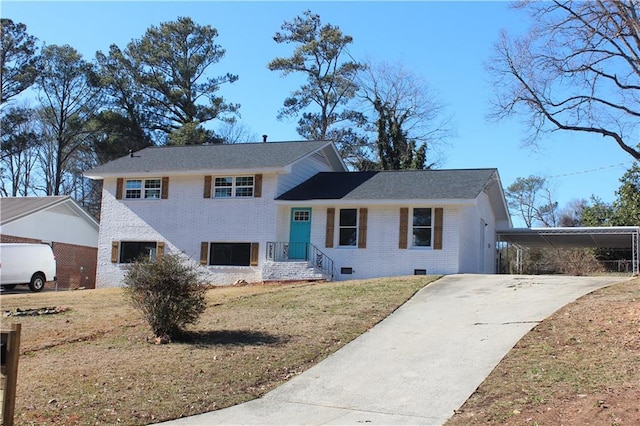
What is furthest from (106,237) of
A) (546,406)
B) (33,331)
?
(546,406)

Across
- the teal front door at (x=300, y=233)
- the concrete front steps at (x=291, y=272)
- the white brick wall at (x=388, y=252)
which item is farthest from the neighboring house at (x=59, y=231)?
the white brick wall at (x=388, y=252)

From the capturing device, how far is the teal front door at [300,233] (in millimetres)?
23078

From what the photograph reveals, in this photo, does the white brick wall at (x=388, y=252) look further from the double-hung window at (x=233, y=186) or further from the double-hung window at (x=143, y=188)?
the double-hung window at (x=143, y=188)

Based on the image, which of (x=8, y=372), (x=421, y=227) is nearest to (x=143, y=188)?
(x=421, y=227)

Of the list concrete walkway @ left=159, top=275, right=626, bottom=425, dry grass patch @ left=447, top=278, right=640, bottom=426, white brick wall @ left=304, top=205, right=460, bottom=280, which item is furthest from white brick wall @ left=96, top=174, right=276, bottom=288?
dry grass patch @ left=447, top=278, right=640, bottom=426

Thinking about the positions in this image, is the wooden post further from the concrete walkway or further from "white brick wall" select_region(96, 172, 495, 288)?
"white brick wall" select_region(96, 172, 495, 288)

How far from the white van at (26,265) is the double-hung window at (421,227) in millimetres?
14712

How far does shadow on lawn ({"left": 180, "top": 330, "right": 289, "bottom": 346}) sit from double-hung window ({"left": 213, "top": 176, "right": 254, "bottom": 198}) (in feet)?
40.7

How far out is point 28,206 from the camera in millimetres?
31312

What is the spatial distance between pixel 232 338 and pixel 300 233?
12.0 meters

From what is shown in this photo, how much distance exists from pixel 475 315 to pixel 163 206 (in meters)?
15.7

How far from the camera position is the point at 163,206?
25.2 m

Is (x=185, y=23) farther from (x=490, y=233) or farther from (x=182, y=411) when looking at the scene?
(x=182, y=411)

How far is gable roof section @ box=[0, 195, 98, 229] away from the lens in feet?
97.3
